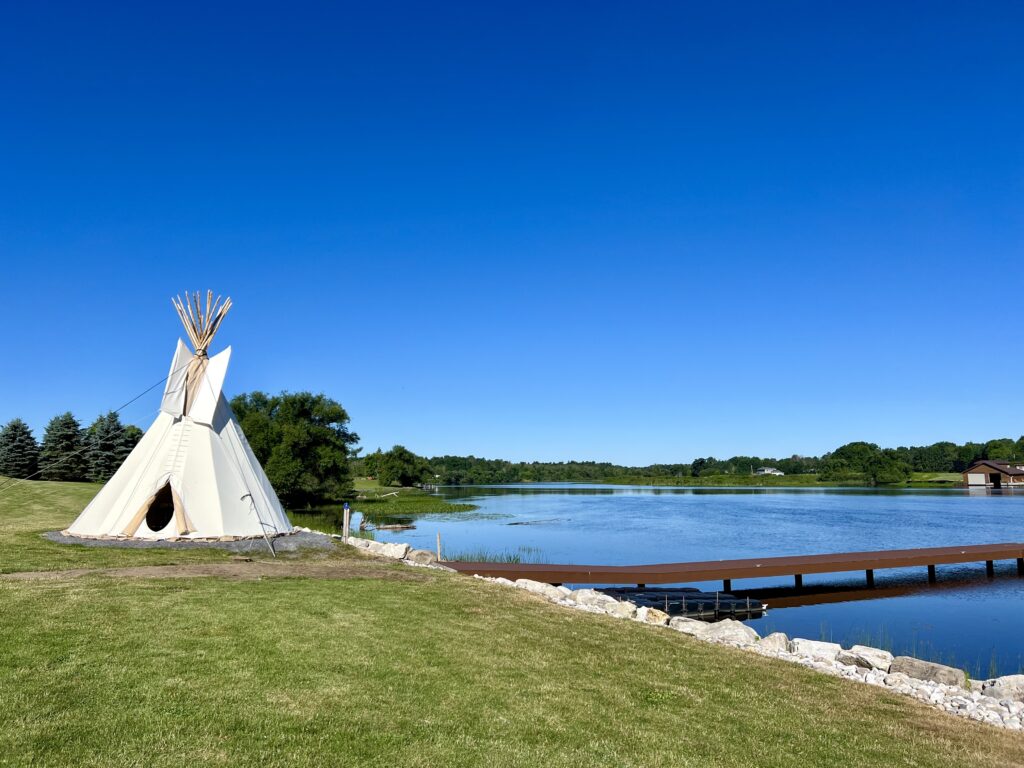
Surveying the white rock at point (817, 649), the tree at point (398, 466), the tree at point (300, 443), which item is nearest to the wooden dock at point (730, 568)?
the white rock at point (817, 649)

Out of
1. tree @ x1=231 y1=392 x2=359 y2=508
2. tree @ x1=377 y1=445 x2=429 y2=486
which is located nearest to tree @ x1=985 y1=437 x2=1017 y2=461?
tree @ x1=377 y1=445 x2=429 y2=486

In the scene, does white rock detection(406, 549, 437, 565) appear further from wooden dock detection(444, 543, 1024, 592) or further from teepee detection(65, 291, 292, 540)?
teepee detection(65, 291, 292, 540)

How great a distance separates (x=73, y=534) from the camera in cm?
1594

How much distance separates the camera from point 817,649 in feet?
32.2

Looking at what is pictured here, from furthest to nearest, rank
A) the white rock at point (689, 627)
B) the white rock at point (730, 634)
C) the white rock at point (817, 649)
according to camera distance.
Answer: the white rock at point (689, 627), the white rock at point (730, 634), the white rock at point (817, 649)

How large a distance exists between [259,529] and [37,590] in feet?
25.5

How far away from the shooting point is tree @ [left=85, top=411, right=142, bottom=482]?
141 ft

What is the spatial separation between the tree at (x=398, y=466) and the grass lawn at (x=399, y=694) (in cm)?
7465

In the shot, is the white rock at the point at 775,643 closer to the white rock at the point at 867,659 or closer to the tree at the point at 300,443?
the white rock at the point at 867,659

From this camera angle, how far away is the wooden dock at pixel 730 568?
707 inches

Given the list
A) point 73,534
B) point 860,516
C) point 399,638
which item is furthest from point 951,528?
point 73,534

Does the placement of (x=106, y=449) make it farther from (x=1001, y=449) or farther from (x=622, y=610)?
(x=1001, y=449)

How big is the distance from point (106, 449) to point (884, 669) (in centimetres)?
4764

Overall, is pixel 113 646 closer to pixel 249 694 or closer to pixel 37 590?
pixel 249 694
